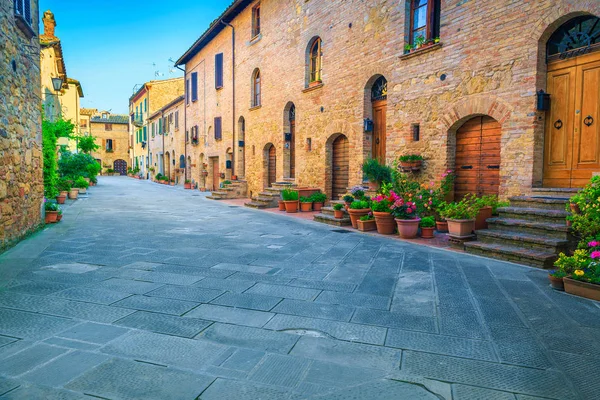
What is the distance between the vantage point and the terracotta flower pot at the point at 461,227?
→ 598cm

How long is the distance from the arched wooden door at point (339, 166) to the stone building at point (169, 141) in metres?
15.2

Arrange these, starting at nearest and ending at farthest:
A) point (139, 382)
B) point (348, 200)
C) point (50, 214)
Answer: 1. point (139, 382)
2. point (50, 214)
3. point (348, 200)

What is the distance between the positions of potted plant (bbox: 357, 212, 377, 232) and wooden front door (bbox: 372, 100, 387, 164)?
220cm

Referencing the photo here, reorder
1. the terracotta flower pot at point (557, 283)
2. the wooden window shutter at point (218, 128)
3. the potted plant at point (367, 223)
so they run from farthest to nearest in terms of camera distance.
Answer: the wooden window shutter at point (218, 128) < the potted plant at point (367, 223) < the terracotta flower pot at point (557, 283)

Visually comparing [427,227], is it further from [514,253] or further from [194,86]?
[194,86]

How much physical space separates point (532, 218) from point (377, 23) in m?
6.13

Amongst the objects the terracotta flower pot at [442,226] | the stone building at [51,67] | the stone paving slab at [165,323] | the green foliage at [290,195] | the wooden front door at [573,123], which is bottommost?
the stone paving slab at [165,323]

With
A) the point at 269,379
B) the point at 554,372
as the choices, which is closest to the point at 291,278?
the point at 269,379

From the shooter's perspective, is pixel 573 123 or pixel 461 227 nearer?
pixel 573 123

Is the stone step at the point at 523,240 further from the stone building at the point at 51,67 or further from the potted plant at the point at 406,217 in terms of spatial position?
the stone building at the point at 51,67

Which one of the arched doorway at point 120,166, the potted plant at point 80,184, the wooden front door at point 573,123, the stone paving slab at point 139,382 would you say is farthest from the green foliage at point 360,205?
the arched doorway at point 120,166

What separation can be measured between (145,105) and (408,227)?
107 feet

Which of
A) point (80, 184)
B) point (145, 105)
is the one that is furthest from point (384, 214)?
point (145, 105)

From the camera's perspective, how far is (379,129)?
9.73 metres
